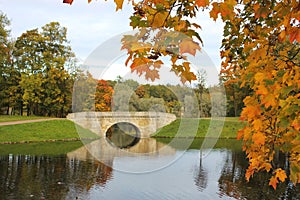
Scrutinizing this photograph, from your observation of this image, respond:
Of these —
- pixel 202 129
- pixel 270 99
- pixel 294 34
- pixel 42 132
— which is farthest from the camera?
pixel 202 129

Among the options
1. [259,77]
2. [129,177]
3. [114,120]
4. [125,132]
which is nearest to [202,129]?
[114,120]

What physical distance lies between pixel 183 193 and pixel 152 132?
18791 millimetres

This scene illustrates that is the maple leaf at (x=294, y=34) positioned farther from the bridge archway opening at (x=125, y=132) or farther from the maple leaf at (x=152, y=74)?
the bridge archway opening at (x=125, y=132)

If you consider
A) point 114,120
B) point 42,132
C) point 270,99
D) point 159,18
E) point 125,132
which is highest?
point 159,18

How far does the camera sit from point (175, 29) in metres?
2.22

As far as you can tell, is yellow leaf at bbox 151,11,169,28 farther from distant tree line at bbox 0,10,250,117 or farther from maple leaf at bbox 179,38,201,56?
distant tree line at bbox 0,10,250,117

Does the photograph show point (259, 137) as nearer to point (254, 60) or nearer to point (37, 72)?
point (254, 60)

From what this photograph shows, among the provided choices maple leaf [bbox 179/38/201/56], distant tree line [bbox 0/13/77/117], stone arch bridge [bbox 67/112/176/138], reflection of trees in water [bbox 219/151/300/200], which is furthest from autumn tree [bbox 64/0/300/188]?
distant tree line [bbox 0/13/77/117]

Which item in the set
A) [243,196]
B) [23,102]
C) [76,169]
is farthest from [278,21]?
[23,102]

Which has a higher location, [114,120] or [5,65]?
[5,65]

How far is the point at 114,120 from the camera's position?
27922 millimetres

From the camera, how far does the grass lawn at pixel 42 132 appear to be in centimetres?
2322

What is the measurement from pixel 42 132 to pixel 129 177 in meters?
14.2

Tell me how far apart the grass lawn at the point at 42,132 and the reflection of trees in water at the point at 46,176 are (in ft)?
22.7
